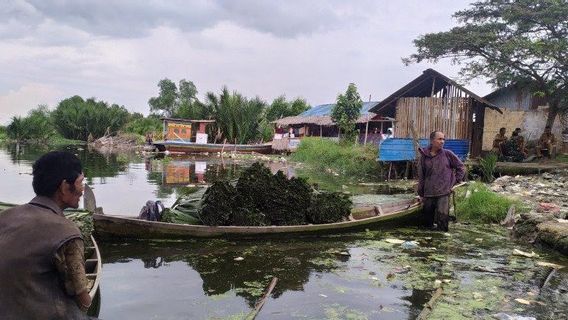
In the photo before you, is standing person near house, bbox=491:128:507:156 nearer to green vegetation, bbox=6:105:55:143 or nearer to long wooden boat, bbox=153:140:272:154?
long wooden boat, bbox=153:140:272:154

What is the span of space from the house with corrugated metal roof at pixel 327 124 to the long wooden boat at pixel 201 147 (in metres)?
1.85

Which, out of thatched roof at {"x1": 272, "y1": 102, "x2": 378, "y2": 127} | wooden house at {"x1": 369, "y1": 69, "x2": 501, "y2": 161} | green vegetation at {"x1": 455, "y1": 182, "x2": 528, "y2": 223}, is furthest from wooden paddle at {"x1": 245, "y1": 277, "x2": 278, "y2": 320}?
thatched roof at {"x1": 272, "y1": 102, "x2": 378, "y2": 127}

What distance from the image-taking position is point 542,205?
33.3 feet

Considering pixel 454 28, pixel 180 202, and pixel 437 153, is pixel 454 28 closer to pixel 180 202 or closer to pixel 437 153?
pixel 437 153

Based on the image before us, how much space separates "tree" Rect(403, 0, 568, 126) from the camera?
16.2 metres

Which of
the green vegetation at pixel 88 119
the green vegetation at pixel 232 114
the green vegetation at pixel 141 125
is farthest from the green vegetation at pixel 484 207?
the green vegetation at pixel 88 119

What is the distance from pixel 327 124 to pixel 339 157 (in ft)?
29.7

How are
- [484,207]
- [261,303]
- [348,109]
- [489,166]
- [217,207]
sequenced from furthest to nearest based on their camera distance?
[348,109] < [489,166] < [484,207] < [217,207] < [261,303]

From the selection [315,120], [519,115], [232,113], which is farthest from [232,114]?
[519,115]

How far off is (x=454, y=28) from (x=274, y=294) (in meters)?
15.9

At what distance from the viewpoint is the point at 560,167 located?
14.9 meters

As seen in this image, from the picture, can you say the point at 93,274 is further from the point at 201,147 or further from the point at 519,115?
the point at 201,147

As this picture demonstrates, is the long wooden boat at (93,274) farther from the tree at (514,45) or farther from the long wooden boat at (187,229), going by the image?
the tree at (514,45)

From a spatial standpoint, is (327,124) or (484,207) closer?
(484,207)
